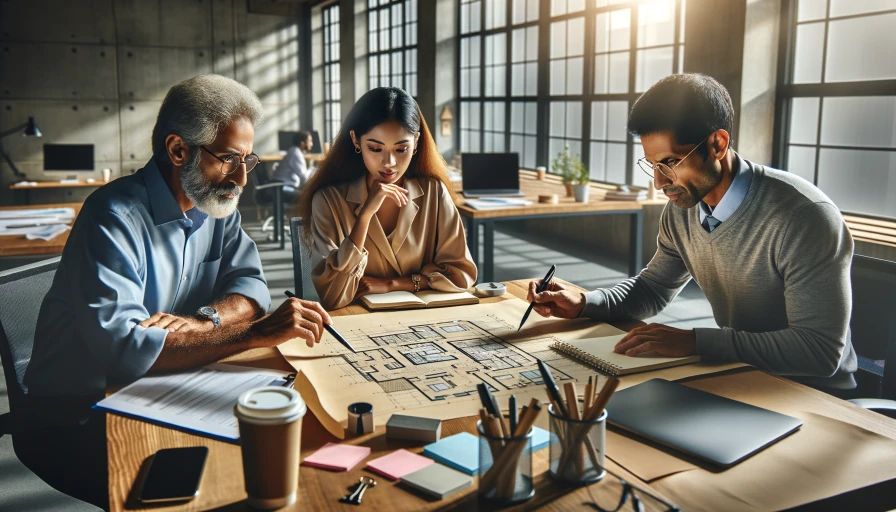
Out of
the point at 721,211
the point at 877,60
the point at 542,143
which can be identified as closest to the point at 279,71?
the point at 542,143

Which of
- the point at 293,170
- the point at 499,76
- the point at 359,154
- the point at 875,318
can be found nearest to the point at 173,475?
the point at 359,154

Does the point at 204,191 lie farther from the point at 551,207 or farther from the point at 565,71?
the point at 565,71

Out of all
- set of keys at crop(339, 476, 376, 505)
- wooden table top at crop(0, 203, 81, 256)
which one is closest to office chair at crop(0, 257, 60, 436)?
set of keys at crop(339, 476, 376, 505)

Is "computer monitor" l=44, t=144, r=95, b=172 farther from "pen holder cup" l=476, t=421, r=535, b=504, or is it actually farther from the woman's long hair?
"pen holder cup" l=476, t=421, r=535, b=504

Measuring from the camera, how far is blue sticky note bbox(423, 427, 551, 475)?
3.52 ft

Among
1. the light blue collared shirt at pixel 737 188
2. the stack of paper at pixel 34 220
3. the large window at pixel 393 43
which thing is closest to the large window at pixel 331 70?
the large window at pixel 393 43

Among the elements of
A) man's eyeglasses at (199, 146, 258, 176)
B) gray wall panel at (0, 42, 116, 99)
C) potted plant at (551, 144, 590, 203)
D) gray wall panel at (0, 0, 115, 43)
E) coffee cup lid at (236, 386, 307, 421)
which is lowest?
coffee cup lid at (236, 386, 307, 421)

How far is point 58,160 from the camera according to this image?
8430 millimetres

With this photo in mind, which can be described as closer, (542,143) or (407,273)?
(407,273)

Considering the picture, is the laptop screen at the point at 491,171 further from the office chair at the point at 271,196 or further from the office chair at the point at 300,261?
the office chair at the point at 300,261

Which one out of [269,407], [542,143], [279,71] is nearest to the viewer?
[269,407]

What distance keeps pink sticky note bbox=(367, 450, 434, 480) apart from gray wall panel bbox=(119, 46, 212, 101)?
1148 centimetres

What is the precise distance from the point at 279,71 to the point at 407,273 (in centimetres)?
1117

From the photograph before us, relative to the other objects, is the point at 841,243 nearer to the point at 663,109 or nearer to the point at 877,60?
the point at 663,109
